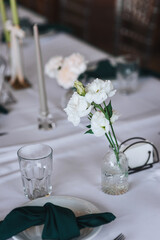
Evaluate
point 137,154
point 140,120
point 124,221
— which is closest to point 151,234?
point 124,221

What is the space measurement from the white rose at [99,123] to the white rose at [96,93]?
34 mm

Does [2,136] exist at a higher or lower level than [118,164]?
lower

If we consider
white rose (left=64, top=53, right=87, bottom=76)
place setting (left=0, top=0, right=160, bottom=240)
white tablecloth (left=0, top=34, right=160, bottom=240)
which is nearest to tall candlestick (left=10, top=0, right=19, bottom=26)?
place setting (left=0, top=0, right=160, bottom=240)

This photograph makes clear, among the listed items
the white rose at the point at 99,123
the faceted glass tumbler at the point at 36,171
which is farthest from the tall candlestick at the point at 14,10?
the white rose at the point at 99,123

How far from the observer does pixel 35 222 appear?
907 mm

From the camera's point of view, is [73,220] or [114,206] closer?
[73,220]

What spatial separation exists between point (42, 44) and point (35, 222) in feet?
5.78

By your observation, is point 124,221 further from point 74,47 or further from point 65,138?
point 74,47

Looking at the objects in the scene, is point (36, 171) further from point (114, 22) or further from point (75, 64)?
point (114, 22)

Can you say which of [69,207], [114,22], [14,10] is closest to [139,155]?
[69,207]

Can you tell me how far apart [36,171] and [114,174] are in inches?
8.6

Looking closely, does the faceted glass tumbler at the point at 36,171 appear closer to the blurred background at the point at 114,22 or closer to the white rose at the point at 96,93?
the white rose at the point at 96,93

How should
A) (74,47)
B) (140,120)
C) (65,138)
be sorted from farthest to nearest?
(74,47) → (140,120) → (65,138)

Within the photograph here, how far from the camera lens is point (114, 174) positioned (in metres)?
1.05
